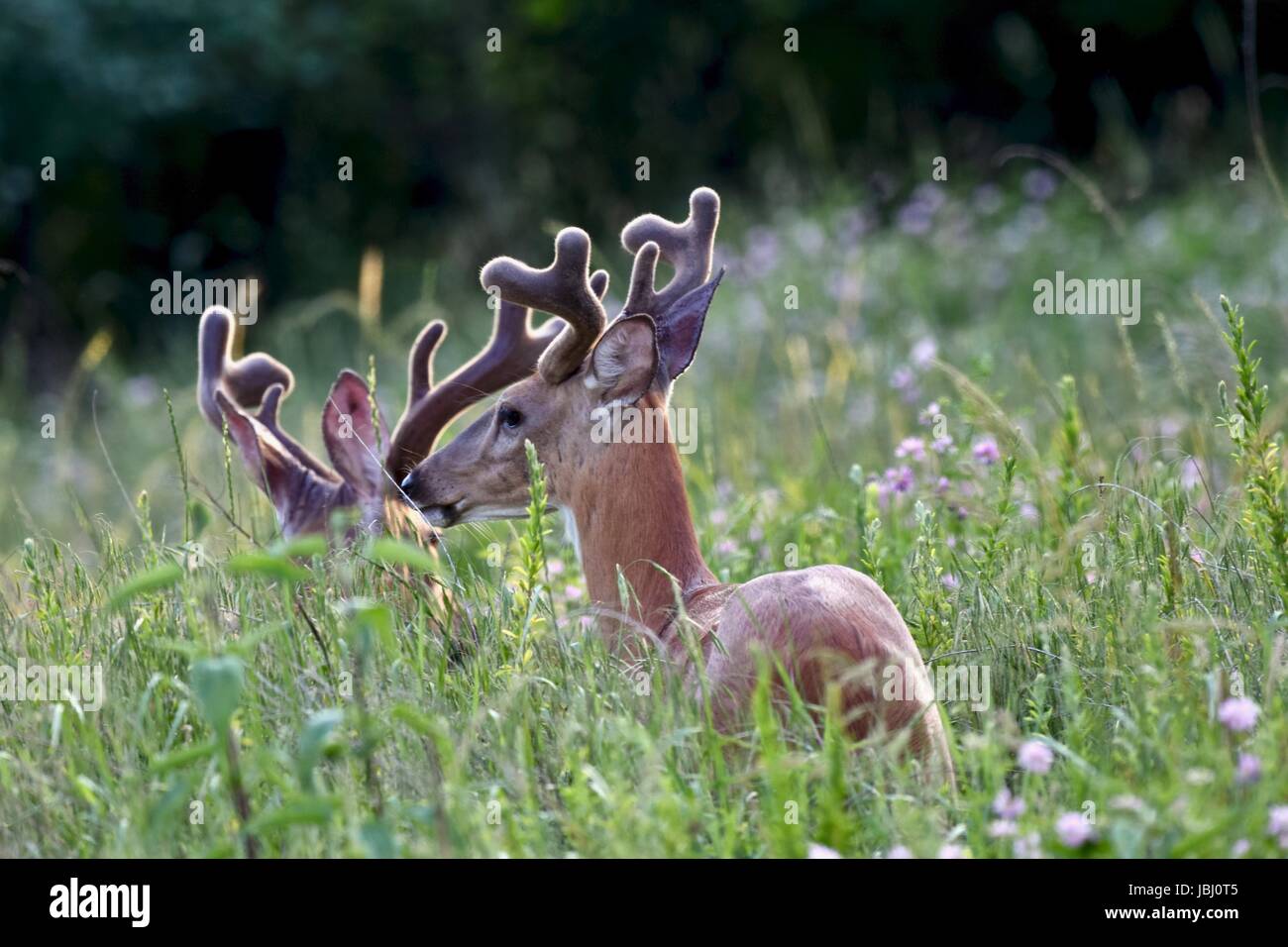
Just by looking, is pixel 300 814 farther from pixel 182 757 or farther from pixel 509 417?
pixel 509 417

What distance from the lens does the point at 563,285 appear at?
4.40 metres

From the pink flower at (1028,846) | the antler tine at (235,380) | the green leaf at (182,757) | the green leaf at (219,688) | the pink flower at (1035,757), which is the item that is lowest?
the pink flower at (1028,846)

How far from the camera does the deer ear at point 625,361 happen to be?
432cm

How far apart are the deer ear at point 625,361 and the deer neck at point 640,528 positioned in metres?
0.08

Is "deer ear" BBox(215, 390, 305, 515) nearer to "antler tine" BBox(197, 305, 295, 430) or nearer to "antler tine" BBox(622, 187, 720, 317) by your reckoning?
"antler tine" BBox(197, 305, 295, 430)

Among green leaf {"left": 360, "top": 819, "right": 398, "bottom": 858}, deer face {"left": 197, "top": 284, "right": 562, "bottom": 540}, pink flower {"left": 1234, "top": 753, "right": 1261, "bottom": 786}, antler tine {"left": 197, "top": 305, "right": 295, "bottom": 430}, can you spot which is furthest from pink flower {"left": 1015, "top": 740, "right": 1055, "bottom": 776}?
antler tine {"left": 197, "top": 305, "right": 295, "bottom": 430}

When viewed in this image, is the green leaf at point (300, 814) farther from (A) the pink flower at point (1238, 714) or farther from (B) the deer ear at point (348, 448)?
(B) the deer ear at point (348, 448)

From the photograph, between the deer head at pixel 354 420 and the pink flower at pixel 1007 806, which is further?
the deer head at pixel 354 420

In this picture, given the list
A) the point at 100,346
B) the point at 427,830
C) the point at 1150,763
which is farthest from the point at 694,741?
the point at 100,346

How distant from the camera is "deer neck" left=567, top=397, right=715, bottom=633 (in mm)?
4328

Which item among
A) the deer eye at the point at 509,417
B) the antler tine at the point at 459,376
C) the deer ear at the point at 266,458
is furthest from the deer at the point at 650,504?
the deer ear at the point at 266,458

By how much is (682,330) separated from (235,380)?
5.94 feet

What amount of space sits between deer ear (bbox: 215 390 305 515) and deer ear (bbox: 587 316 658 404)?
133 centimetres

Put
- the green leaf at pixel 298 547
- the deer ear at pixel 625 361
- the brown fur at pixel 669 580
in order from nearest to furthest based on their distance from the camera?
1. the green leaf at pixel 298 547
2. the brown fur at pixel 669 580
3. the deer ear at pixel 625 361
